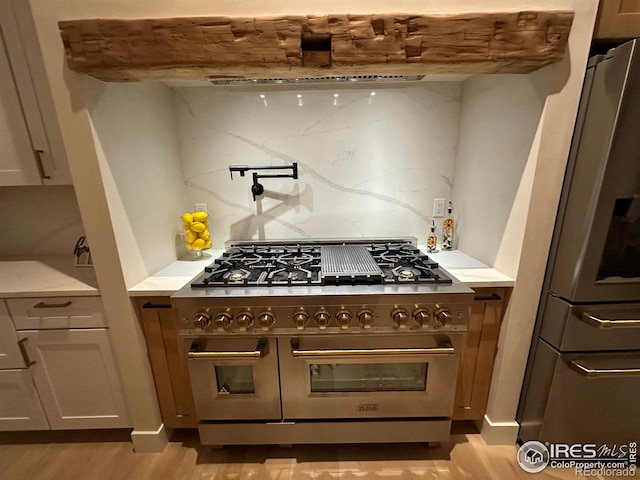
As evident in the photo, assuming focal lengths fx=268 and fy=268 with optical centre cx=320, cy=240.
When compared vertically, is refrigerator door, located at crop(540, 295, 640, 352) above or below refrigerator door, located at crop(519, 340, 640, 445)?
above

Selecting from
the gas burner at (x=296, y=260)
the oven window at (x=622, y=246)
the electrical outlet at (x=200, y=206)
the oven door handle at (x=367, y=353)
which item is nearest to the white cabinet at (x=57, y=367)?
the electrical outlet at (x=200, y=206)

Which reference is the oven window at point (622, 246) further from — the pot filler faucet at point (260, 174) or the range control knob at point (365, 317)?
the pot filler faucet at point (260, 174)

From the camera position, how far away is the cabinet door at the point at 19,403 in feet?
4.33

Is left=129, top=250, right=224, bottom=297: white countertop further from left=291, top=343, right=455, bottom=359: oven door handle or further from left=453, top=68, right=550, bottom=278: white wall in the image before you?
left=453, top=68, right=550, bottom=278: white wall

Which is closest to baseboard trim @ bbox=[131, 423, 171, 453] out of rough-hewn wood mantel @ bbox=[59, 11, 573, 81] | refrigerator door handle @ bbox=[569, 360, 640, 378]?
rough-hewn wood mantel @ bbox=[59, 11, 573, 81]

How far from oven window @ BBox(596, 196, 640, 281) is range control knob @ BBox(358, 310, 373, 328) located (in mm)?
896

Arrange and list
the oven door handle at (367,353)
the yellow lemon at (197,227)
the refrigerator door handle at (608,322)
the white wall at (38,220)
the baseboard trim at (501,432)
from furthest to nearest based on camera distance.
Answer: the white wall at (38,220) → the yellow lemon at (197,227) → the baseboard trim at (501,432) → the oven door handle at (367,353) → the refrigerator door handle at (608,322)

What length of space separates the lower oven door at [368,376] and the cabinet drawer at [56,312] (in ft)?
2.94

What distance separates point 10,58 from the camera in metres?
1.20

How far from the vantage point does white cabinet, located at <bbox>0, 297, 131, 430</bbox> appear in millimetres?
1245

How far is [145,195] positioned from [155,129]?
0.38 metres

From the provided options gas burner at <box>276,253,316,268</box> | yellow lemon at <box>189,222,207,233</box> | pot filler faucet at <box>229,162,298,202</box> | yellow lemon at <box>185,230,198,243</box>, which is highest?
pot filler faucet at <box>229,162,298,202</box>

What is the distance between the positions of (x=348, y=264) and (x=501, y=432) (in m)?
1.17

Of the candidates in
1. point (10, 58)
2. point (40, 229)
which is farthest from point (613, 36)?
point (40, 229)
